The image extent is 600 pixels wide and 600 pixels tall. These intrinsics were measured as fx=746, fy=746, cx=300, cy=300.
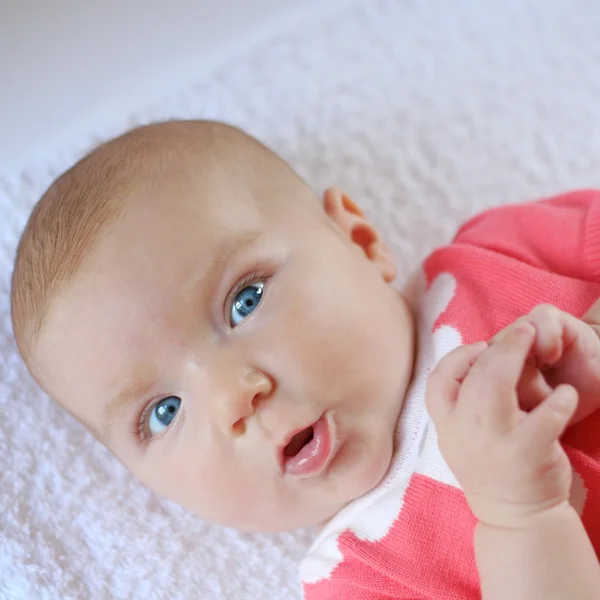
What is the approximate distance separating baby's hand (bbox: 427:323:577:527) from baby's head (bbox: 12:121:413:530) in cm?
17

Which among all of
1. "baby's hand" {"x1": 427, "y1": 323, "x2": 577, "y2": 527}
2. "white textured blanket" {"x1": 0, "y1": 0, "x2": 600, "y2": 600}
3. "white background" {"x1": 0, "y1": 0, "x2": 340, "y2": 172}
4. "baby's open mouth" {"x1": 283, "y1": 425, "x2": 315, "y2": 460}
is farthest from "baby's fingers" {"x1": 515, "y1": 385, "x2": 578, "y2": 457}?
"white background" {"x1": 0, "y1": 0, "x2": 340, "y2": 172}

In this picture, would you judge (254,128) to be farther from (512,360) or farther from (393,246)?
(512,360)

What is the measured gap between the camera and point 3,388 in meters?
1.24

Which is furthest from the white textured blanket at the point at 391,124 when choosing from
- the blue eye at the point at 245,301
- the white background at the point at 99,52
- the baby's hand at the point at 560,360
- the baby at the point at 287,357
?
the baby's hand at the point at 560,360

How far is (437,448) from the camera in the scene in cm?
98

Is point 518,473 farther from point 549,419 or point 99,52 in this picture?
point 99,52

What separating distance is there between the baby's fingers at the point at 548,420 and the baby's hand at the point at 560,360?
5cm

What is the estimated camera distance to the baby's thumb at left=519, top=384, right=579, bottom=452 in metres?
0.74

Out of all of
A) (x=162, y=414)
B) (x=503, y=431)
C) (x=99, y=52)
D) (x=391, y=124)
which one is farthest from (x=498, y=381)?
(x=99, y=52)

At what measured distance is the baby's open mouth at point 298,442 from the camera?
3.10 feet

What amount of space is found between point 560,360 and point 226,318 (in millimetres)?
404

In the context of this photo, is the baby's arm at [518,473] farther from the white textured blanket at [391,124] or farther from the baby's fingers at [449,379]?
the white textured blanket at [391,124]

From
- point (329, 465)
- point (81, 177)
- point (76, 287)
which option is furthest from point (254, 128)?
point (329, 465)

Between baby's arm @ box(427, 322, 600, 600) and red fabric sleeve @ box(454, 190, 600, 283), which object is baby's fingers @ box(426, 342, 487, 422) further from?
red fabric sleeve @ box(454, 190, 600, 283)
